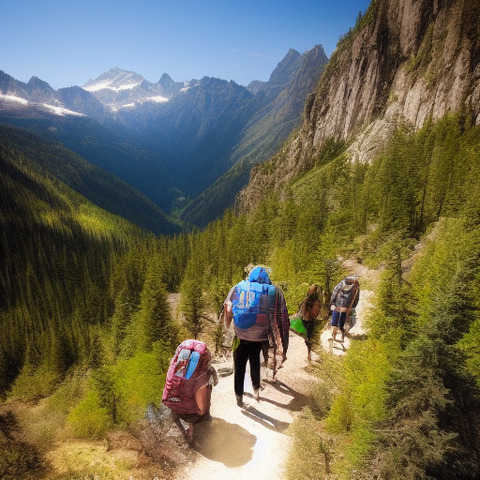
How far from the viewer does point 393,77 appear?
7369 cm

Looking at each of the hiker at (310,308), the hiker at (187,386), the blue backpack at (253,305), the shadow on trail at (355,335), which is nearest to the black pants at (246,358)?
the blue backpack at (253,305)

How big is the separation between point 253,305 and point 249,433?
3514 mm

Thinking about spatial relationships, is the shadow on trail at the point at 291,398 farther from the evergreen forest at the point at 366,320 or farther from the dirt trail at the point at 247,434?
the evergreen forest at the point at 366,320

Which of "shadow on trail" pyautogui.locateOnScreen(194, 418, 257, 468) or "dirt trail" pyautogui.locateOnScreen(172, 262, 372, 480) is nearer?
"dirt trail" pyautogui.locateOnScreen(172, 262, 372, 480)

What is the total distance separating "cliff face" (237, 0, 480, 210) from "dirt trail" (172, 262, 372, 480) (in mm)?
52393

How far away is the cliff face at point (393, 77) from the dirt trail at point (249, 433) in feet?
172

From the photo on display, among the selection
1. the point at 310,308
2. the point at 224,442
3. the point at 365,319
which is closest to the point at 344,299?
the point at 310,308

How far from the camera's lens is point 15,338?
8112 cm

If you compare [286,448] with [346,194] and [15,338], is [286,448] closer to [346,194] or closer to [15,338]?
[346,194]

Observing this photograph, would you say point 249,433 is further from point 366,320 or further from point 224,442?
point 366,320

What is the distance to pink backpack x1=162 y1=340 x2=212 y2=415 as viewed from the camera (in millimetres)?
6824

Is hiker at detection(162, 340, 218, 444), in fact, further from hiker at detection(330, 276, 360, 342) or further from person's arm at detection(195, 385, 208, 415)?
hiker at detection(330, 276, 360, 342)

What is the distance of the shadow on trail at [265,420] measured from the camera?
7.80m

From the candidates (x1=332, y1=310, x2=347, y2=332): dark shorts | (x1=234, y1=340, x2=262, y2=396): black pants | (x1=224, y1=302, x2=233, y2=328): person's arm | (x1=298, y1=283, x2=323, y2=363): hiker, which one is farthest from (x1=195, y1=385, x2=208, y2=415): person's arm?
(x1=332, y1=310, x2=347, y2=332): dark shorts
